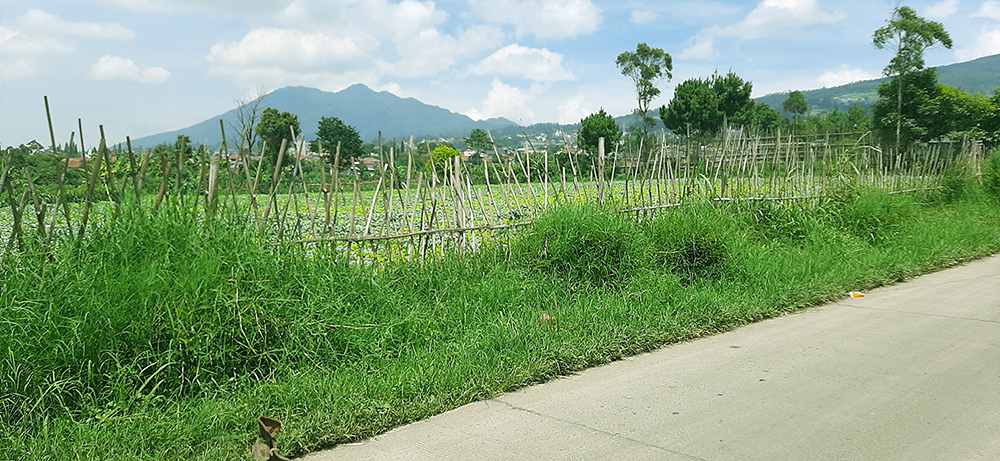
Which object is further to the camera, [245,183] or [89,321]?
[245,183]

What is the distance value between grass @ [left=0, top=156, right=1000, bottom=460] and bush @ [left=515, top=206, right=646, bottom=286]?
1 cm

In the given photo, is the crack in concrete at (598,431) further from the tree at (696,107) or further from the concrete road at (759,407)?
the tree at (696,107)

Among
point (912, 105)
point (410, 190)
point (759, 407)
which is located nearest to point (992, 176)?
point (912, 105)

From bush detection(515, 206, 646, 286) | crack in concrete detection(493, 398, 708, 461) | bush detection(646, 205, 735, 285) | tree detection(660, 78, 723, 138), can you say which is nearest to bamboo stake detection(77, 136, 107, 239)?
crack in concrete detection(493, 398, 708, 461)

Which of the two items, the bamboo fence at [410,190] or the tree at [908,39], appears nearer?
the bamboo fence at [410,190]

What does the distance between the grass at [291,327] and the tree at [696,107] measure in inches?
1613

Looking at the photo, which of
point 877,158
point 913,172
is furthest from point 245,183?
point 913,172

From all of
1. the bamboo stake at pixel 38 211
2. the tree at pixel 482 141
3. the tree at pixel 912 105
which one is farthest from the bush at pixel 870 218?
the tree at pixel 912 105

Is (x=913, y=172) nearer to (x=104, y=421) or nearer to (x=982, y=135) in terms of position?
(x=982, y=135)

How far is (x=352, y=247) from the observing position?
5242 millimetres

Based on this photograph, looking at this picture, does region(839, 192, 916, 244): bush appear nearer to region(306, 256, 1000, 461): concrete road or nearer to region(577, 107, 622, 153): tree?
region(306, 256, 1000, 461): concrete road

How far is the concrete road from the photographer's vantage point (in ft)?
10.2

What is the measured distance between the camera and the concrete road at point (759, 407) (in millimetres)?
3123

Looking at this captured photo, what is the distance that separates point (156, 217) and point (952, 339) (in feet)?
19.1
